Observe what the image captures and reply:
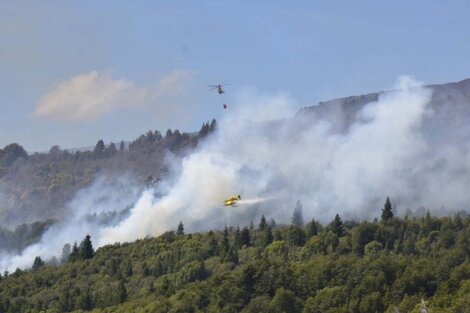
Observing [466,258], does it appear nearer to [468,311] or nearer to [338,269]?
[338,269]

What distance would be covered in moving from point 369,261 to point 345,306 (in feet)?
58.2

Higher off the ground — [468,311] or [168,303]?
[168,303]

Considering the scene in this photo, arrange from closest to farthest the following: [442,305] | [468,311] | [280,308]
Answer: [468,311], [442,305], [280,308]

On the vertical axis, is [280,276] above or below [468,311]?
above

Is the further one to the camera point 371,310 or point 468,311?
point 371,310

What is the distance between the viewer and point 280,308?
188875mm

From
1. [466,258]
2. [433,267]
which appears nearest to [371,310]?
[433,267]

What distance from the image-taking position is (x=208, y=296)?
7766 inches

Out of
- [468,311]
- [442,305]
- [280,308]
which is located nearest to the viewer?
[468,311]

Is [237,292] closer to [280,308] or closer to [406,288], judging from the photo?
[280,308]

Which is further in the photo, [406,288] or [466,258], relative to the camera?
[466,258]

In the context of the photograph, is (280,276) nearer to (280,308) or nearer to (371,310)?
(280,308)

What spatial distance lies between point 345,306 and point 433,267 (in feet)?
61.7

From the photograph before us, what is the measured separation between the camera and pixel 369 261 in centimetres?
19912
